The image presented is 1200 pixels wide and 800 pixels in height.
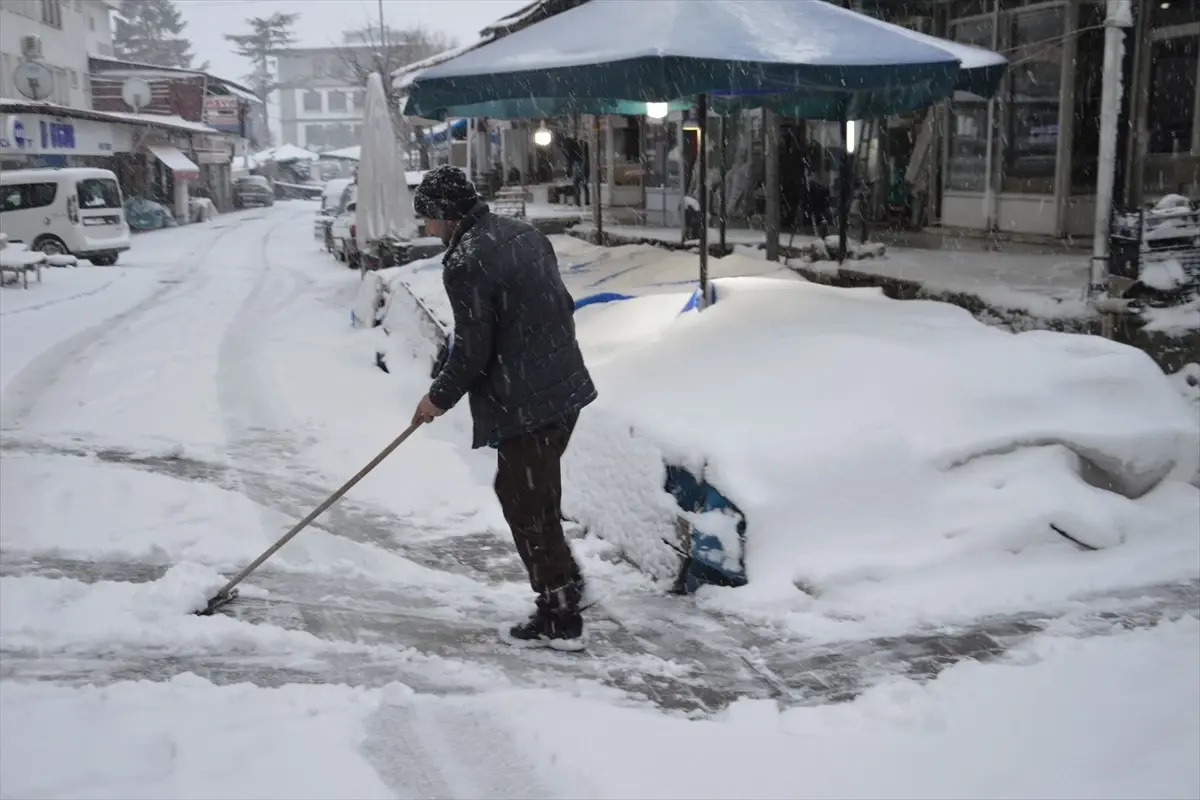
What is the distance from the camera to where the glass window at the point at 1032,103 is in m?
12.9

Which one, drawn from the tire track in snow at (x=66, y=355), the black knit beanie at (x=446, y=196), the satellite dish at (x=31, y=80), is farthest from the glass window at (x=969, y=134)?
the satellite dish at (x=31, y=80)

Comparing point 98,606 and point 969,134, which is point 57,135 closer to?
point 969,134

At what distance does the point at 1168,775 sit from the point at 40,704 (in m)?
3.61

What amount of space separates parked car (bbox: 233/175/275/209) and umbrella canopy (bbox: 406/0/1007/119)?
46319 mm

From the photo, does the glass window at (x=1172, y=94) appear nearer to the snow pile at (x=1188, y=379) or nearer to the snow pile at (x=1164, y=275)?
the snow pile at (x=1164, y=275)

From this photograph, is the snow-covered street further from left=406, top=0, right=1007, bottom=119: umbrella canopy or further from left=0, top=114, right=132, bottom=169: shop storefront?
left=0, top=114, right=132, bottom=169: shop storefront

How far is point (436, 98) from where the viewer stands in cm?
672

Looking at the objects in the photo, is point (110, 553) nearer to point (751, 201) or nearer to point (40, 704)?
point (40, 704)

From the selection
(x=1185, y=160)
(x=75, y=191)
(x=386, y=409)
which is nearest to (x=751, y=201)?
(x=1185, y=160)

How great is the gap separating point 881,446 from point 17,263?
1630 cm

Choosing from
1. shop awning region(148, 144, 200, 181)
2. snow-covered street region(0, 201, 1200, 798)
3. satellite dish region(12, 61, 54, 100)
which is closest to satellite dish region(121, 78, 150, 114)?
shop awning region(148, 144, 200, 181)

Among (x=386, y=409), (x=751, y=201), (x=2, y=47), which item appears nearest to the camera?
(x=386, y=409)

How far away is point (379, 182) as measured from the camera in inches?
659

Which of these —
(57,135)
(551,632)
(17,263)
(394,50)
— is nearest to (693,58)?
(551,632)
